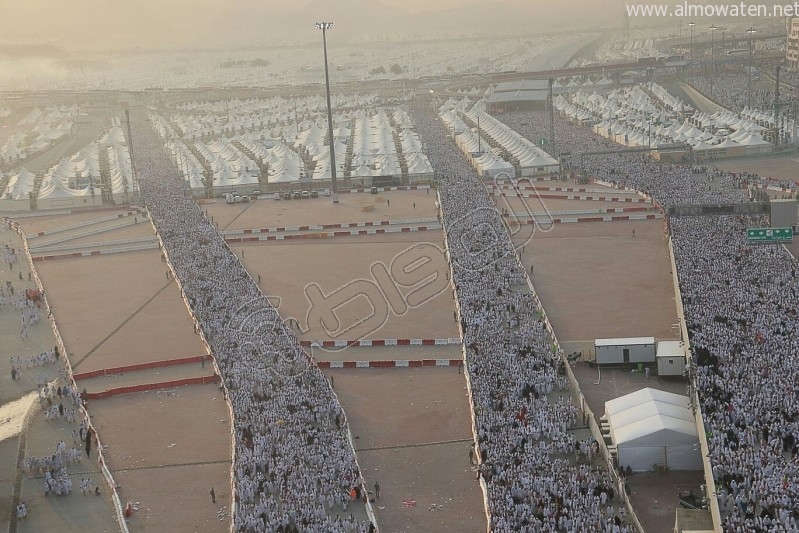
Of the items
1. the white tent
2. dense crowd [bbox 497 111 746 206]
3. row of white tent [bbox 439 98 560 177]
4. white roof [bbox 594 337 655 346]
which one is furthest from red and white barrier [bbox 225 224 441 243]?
the white tent

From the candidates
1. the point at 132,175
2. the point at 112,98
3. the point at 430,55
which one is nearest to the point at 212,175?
the point at 132,175

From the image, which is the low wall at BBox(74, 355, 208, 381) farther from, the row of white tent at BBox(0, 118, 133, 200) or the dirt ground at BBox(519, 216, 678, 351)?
the row of white tent at BBox(0, 118, 133, 200)

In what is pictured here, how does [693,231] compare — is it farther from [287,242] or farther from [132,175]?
[132,175]

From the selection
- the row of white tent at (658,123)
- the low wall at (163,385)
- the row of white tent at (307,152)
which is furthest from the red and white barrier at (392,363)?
the row of white tent at (658,123)

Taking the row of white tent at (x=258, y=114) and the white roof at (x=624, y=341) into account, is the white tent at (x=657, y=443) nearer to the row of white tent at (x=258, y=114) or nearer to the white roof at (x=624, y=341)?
the white roof at (x=624, y=341)

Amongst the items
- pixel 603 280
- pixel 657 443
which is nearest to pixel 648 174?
pixel 603 280

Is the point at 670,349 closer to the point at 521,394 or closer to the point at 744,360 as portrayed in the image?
the point at 744,360
